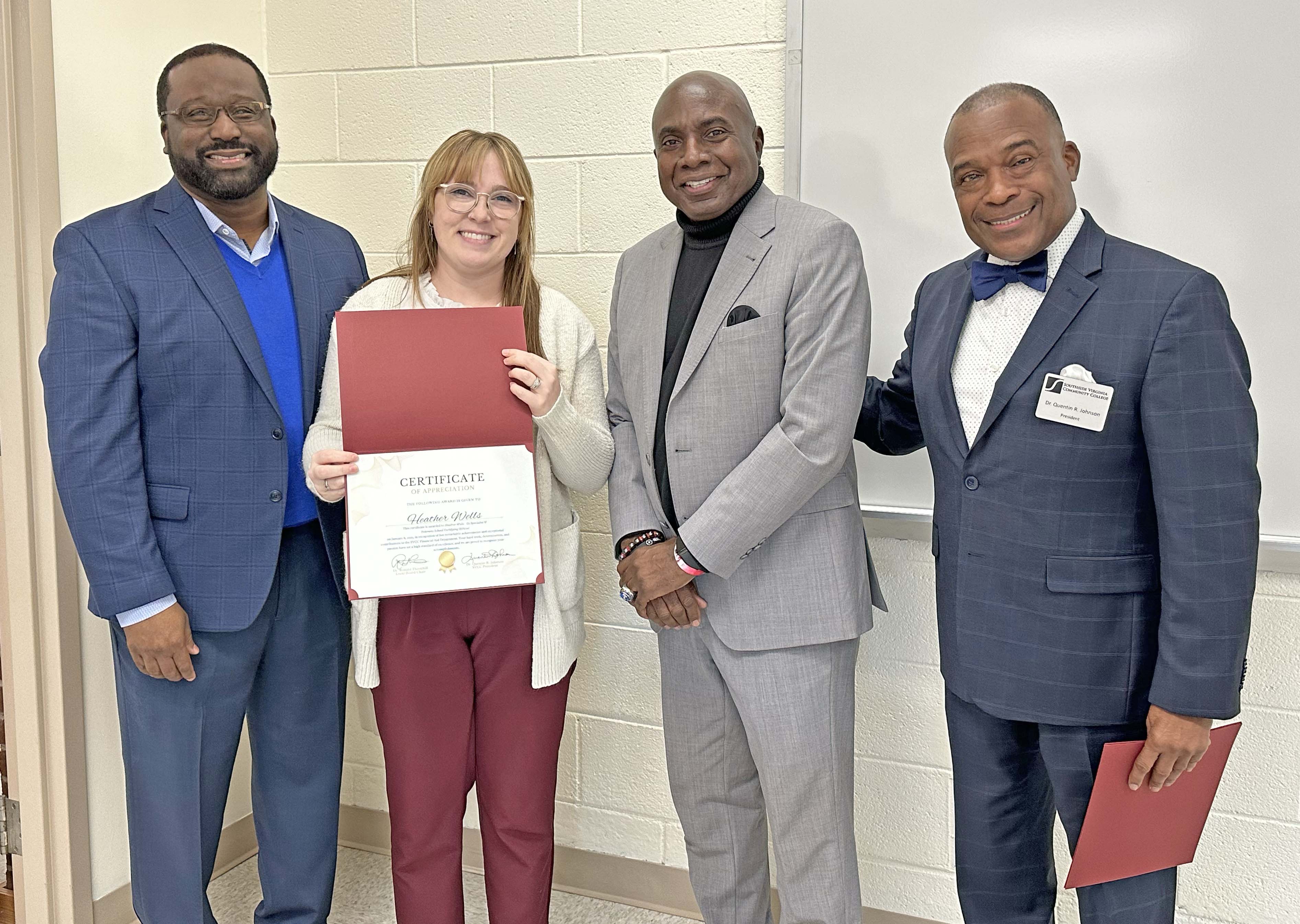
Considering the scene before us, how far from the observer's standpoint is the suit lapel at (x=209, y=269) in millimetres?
1778

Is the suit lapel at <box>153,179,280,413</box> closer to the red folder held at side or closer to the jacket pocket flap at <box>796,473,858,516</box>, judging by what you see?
the red folder held at side

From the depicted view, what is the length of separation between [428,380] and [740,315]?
53 cm

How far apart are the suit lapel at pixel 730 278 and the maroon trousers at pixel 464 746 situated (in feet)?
1.74

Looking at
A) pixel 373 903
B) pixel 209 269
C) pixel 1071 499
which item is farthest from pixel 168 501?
pixel 1071 499

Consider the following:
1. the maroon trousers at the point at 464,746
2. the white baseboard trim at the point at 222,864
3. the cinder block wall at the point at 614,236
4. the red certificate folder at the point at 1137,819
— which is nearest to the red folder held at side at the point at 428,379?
the maroon trousers at the point at 464,746

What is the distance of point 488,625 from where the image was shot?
1820 millimetres

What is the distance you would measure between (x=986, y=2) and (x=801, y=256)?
731 millimetres

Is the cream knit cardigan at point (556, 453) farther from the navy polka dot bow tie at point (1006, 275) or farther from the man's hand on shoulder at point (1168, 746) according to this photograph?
the man's hand on shoulder at point (1168, 746)

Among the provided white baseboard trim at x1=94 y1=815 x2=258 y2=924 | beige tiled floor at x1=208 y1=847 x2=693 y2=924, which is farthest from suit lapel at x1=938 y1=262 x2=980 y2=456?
white baseboard trim at x1=94 y1=815 x2=258 y2=924

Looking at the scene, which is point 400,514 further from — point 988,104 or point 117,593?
point 988,104

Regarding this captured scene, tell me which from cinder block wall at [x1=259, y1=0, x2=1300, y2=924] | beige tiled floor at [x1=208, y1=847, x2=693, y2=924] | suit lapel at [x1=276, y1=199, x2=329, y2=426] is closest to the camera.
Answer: suit lapel at [x1=276, y1=199, x2=329, y2=426]

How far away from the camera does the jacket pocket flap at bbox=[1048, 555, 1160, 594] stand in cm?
145

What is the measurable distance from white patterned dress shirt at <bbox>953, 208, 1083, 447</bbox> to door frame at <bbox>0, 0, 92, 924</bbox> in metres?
1.78

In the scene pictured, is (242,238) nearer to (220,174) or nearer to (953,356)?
(220,174)
